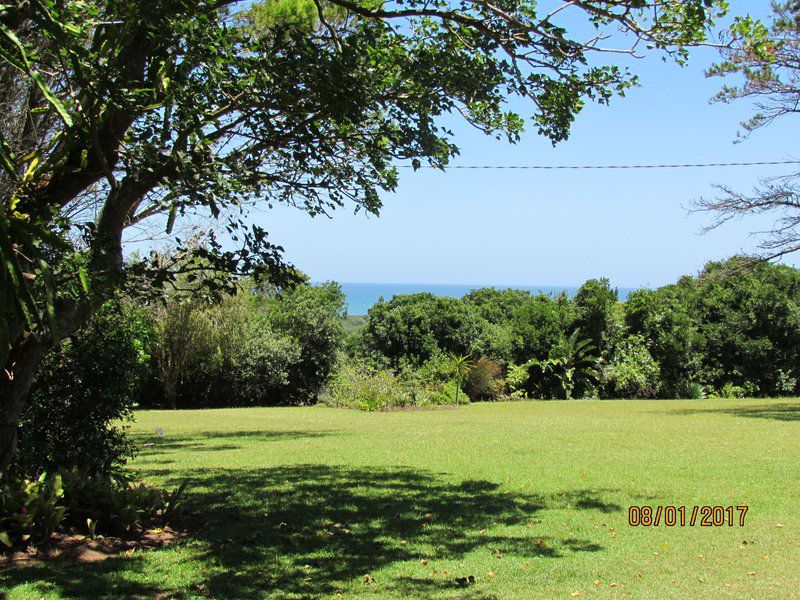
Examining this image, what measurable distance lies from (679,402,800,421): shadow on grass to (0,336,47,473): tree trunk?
1575 centimetres

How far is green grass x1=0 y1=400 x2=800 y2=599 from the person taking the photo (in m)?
5.36

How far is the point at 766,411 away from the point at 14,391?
60.2 ft

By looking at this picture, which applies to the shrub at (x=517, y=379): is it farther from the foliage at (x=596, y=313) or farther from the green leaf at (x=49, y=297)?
the green leaf at (x=49, y=297)

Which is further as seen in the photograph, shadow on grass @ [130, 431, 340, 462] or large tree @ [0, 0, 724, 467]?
shadow on grass @ [130, 431, 340, 462]

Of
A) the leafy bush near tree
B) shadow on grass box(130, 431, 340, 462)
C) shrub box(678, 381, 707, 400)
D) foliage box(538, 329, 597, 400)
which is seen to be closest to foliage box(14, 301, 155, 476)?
shadow on grass box(130, 431, 340, 462)

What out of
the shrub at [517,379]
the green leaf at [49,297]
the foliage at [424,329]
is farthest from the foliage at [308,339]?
the green leaf at [49,297]

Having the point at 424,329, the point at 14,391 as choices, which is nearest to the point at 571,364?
the point at 424,329

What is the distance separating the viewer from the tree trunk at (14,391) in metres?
6.28

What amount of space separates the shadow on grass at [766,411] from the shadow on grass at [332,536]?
35.3 ft

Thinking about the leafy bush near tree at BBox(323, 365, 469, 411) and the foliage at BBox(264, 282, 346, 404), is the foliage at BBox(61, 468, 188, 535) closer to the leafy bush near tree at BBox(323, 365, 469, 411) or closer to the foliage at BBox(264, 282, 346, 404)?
the leafy bush near tree at BBox(323, 365, 469, 411)

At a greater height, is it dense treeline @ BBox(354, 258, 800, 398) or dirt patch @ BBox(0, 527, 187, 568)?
dense treeline @ BBox(354, 258, 800, 398)
